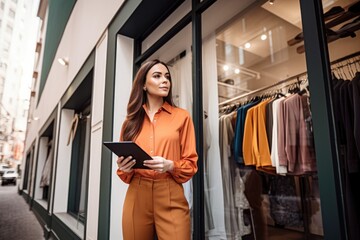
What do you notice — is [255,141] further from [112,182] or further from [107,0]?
[107,0]

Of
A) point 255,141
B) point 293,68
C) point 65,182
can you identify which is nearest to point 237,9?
point 293,68

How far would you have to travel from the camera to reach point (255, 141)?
5.46 feet

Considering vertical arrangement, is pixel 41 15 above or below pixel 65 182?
above

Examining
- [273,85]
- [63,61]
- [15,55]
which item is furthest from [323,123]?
[15,55]

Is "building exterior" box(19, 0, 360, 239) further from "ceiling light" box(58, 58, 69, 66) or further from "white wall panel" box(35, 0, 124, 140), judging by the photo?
"ceiling light" box(58, 58, 69, 66)

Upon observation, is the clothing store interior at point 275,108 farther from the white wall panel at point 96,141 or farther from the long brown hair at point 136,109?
the white wall panel at point 96,141

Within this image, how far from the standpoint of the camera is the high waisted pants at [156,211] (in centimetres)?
104

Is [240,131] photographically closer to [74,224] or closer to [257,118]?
[257,118]

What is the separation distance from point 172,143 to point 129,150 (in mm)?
225

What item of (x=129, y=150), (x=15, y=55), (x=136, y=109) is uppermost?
(x=15, y=55)

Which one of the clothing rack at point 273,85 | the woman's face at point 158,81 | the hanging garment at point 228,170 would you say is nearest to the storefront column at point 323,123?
the woman's face at point 158,81

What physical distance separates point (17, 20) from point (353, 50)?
60.6 ft

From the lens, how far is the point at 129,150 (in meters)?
0.98

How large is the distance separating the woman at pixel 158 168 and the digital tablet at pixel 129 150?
0.10 feet
